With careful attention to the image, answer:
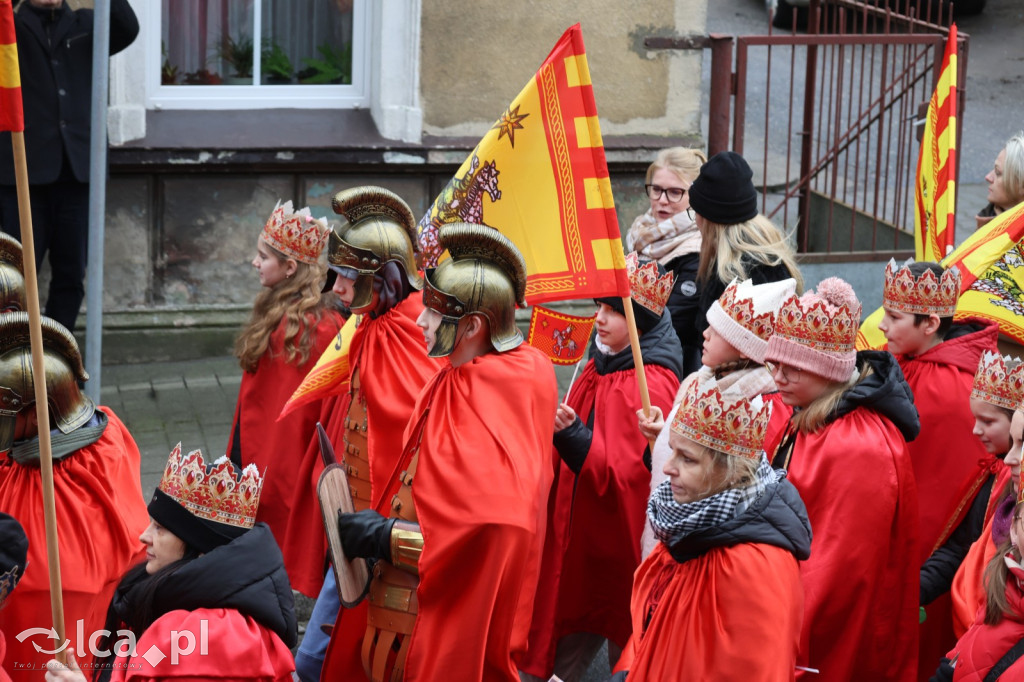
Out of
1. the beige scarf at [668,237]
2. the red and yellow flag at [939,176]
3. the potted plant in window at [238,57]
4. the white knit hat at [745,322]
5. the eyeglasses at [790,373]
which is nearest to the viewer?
the eyeglasses at [790,373]

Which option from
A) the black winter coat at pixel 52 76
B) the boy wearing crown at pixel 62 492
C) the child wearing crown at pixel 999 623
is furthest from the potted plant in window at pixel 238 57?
the child wearing crown at pixel 999 623

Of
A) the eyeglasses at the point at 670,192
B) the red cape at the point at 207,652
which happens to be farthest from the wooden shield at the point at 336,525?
the eyeglasses at the point at 670,192

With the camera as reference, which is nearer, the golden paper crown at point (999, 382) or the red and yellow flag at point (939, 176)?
the golden paper crown at point (999, 382)

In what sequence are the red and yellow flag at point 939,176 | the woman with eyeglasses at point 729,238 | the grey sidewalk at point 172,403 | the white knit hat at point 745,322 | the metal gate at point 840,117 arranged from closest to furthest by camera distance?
the white knit hat at point 745,322, the woman with eyeglasses at point 729,238, the red and yellow flag at point 939,176, the grey sidewalk at point 172,403, the metal gate at point 840,117

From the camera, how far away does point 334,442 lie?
5.68m

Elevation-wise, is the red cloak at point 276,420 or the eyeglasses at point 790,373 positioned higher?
the eyeglasses at point 790,373

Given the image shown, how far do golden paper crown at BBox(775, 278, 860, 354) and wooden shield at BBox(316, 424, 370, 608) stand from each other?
1484 millimetres

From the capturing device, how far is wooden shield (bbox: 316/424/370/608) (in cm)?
416

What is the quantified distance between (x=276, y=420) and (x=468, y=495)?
80.5 inches

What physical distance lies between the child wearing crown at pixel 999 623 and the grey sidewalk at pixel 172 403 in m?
4.69

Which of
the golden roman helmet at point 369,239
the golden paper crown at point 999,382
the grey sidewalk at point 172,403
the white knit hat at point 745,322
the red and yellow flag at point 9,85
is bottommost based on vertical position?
the grey sidewalk at point 172,403

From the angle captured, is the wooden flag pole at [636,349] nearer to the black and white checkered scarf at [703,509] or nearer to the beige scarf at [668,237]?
the black and white checkered scarf at [703,509]

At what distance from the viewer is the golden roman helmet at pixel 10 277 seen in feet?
18.4

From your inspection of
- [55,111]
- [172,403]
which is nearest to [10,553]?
[172,403]
